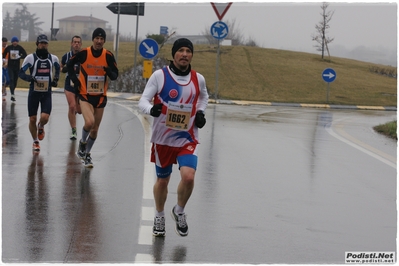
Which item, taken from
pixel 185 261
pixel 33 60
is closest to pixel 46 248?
pixel 185 261

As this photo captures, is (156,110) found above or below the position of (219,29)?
below

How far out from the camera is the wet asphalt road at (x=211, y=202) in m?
6.63

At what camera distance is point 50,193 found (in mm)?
9016

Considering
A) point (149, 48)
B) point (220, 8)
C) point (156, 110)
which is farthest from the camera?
point (149, 48)

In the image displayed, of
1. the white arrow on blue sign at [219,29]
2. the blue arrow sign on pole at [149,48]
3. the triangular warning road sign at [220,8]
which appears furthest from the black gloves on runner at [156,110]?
the white arrow on blue sign at [219,29]

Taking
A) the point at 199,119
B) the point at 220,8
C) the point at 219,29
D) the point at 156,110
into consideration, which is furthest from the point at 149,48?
the point at 156,110

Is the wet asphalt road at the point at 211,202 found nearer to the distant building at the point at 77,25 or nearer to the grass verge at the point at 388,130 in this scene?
the grass verge at the point at 388,130

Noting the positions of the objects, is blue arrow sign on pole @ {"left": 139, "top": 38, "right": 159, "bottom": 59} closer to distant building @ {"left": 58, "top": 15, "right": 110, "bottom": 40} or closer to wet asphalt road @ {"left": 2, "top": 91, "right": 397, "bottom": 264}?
wet asphalt road @ {"left": 2, "top": 91, "right": 397, "bottom": 264}

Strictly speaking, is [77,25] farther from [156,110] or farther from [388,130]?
[156,110]

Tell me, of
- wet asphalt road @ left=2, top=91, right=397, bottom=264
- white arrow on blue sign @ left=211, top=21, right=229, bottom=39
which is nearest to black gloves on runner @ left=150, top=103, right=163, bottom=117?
wet asphalt road @ left=2, top=91, right=397, bottom=264

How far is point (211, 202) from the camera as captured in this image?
8875 mm

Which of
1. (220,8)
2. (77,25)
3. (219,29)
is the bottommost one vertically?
(219,29)

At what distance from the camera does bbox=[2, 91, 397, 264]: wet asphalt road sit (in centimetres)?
663

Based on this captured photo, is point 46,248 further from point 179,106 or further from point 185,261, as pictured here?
point 179,106
